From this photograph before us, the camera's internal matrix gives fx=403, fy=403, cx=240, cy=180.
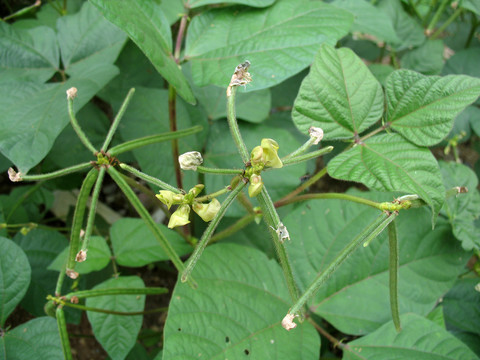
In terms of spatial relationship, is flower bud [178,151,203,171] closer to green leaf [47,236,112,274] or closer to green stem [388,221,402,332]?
green stem [388,221,402,332]

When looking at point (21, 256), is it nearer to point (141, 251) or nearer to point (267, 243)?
point (141, 251)

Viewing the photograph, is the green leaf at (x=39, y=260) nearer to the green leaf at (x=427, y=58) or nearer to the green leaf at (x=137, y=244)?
the green leaf at (x=137, y=244)

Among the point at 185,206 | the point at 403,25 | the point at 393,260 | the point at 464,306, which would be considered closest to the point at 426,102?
the point at 393,260

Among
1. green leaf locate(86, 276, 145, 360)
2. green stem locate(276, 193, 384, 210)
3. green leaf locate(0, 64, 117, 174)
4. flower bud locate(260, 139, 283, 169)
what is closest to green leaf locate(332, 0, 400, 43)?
green stem locate(276, 193, 384, 210)

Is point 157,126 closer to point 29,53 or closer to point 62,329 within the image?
point 29,53

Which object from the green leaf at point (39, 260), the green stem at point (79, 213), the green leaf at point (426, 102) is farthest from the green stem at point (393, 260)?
the green leaf at point (39, 260)
